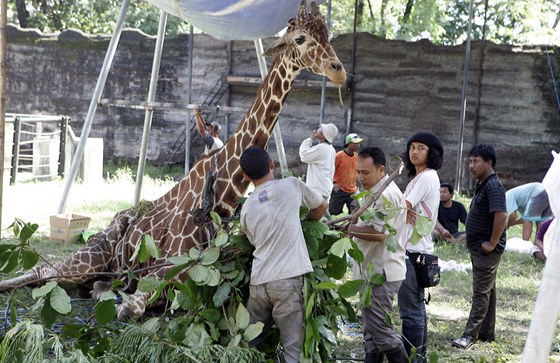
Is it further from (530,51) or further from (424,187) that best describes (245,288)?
(530,51)

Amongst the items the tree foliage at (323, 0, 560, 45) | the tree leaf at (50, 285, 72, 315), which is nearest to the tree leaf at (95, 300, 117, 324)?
the tree leaf at (50, 285, 72, 315)

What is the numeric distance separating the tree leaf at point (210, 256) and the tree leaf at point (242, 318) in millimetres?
328

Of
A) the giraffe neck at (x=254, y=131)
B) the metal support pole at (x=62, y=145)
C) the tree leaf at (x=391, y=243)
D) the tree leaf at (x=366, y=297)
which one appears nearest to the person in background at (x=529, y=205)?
the giraffe neck at (x=254, y=131)

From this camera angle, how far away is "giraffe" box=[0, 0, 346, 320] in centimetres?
646

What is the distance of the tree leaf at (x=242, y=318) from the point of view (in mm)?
4609

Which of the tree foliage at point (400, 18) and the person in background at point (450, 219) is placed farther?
the tree foliage at point (400, 18)

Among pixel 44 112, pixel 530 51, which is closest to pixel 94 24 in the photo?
pixel 44 112

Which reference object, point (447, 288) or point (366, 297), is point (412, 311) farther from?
point (447, 288)

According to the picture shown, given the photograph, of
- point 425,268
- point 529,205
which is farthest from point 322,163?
point 425,268

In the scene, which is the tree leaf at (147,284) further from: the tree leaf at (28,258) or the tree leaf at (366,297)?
the tree leaf at (366,297)

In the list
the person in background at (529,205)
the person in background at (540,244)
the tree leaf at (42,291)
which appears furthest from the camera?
the person in background at (529,205)

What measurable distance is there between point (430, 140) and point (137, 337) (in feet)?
8.86

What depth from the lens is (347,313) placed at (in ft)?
16.7

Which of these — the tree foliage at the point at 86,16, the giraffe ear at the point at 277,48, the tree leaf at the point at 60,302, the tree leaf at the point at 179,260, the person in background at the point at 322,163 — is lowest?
the tree leaf at the point at 60,302
